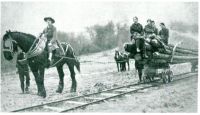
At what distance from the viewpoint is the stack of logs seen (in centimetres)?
1020

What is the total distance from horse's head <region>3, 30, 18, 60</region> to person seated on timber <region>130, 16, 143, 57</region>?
11.5ft

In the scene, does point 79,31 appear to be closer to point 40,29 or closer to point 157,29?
point 40,29

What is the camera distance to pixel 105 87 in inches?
381

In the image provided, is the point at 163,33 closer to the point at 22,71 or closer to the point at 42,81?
the point at 42,81

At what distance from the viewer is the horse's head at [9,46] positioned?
8.65 metres

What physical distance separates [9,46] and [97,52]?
270cm

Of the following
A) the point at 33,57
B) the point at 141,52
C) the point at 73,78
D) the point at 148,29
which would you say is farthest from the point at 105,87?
the point at 33,57

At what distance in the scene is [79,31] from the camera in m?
9.76

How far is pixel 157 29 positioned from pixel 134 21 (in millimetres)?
863

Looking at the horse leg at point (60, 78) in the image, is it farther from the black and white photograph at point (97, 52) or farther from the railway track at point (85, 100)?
the railway track at point (85, 100)

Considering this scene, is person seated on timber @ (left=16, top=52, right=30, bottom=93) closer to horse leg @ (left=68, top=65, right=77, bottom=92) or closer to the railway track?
horse leg @ (left=68, top=65, right=77, bottom=92)

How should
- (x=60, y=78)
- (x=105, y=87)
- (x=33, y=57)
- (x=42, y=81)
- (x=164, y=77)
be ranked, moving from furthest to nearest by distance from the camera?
1. (x=164, y=77)
2. (x=105, y=87)
3. (x=60, y=78)
4. (x=42, y=81)
5. (x=33, y=57)

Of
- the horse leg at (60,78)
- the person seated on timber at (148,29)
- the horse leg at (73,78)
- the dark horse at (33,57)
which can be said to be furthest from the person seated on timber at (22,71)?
the person seated on timber at (148,29)

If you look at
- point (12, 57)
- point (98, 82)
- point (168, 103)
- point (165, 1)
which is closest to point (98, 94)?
point (98, 82)
